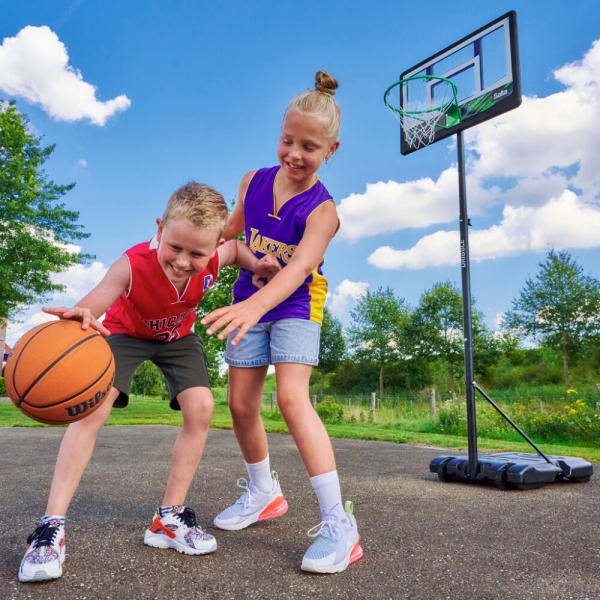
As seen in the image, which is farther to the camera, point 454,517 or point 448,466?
point 448,466

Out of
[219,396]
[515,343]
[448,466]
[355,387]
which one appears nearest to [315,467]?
[448,466]

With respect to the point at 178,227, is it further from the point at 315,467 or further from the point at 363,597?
the point at 363,597

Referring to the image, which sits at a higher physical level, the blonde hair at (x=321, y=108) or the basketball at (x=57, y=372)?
the blonde hair at (x=321, y=108)

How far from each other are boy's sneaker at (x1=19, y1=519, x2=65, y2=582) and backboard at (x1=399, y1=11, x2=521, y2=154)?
3.89m

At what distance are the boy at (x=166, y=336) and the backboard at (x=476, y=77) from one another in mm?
2649

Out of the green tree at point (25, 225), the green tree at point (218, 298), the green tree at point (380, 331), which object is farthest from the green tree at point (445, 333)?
the green tree at point (25, 225)

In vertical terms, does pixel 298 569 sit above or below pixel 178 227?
below

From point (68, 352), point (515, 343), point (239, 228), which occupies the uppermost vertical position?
point (515, 343)

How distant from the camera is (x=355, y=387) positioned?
32.3 meters

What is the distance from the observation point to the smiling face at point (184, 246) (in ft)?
7.25

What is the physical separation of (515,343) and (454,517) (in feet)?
90.2

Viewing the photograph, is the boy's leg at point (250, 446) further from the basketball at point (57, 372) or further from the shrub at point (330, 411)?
the shrub at point (330, 411)

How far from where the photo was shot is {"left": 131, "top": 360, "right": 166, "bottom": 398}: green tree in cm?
4450

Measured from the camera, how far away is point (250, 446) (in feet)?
9.16
